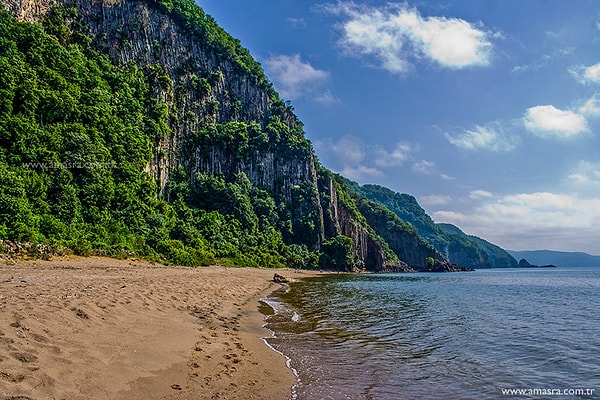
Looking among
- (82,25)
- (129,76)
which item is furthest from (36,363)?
(82,25)

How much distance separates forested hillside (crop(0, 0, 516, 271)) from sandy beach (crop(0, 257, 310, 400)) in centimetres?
2369

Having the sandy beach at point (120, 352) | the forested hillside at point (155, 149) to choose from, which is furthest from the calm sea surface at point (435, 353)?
the forested hillside at point (155, 149)

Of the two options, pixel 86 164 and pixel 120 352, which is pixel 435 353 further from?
pixel 86 164

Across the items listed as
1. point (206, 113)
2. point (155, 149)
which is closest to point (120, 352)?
point (155, 149)

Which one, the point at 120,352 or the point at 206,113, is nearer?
the point at 120,352

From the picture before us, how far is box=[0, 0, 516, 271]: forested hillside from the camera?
132 feet

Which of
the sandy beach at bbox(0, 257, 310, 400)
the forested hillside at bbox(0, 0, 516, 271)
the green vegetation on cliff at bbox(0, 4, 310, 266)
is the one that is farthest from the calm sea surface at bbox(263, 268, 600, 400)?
the forested hillside at bbox(0, 0, 516, 271)

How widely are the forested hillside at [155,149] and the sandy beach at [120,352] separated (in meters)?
23.7

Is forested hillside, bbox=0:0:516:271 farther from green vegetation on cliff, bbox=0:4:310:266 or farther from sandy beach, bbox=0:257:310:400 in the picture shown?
sandy beach, bbox=0:257:310:400

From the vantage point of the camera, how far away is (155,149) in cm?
6681

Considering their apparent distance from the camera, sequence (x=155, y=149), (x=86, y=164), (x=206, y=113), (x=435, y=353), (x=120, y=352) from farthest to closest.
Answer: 1. (x=206, y=113)
2. (x=155, y=149)
3. (x=86, y=164)
4. (x=435, y=353)
5. (x=120, y=352)

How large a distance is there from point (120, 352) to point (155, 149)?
6419cm

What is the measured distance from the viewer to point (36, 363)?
628cm

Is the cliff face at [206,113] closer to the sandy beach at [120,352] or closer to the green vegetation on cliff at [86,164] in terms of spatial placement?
the green vegetation on cliff at [86,164]
